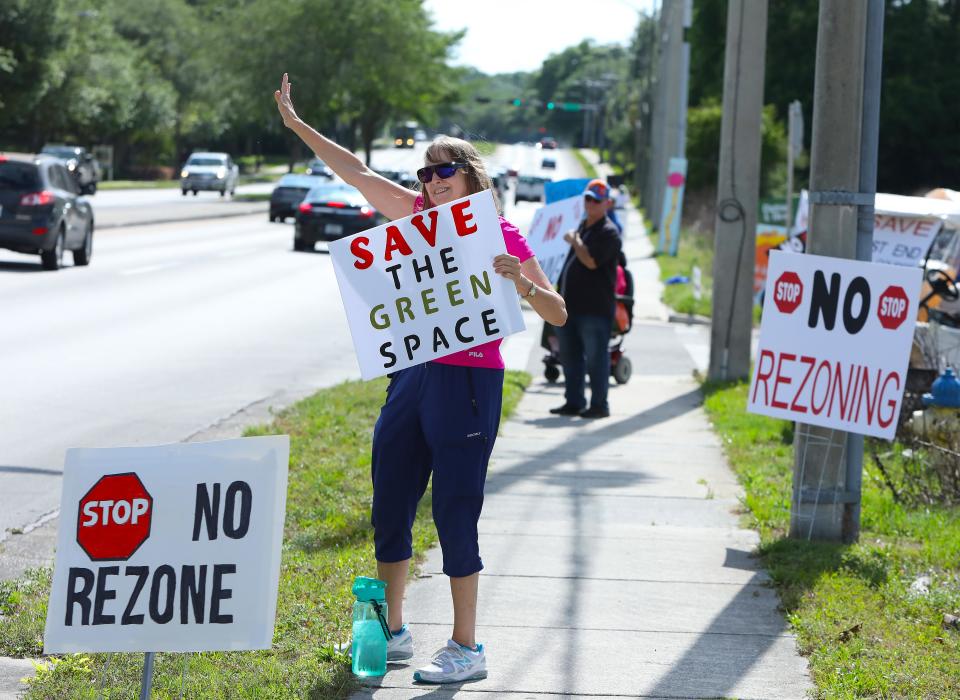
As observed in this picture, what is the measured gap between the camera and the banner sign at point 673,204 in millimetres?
35406

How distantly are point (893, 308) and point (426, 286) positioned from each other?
2.96 m

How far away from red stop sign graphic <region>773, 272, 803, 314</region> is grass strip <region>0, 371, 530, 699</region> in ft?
6.79

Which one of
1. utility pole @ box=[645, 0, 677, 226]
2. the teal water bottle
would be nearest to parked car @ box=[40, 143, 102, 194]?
utility pole @ box=[645, 0, 677, 226]

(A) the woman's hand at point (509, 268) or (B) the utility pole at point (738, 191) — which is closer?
(A) the woman's hand at point (509, 268)

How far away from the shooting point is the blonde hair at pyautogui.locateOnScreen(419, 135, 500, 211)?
199 inches

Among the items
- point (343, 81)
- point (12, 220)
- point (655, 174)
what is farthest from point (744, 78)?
point (343, 81)

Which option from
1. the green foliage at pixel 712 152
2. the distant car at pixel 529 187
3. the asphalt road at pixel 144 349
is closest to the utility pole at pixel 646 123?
the green foliage at pixel 712 152

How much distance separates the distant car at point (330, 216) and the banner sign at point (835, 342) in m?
25.0

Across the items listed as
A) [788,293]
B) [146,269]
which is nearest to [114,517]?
[788,293]

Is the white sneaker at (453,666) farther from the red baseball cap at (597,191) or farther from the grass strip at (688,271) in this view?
the grass strip at (688,271)

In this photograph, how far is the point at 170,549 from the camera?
13.7 ft

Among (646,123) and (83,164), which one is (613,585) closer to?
(83,164)

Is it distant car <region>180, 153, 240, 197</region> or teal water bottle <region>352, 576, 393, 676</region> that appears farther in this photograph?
distant car <region>180, 153, 240, 197</region>

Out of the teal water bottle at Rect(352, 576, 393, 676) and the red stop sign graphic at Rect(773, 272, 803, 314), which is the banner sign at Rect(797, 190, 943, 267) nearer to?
the red stop sign graphic at Rect(773, 272, 803, 314)
